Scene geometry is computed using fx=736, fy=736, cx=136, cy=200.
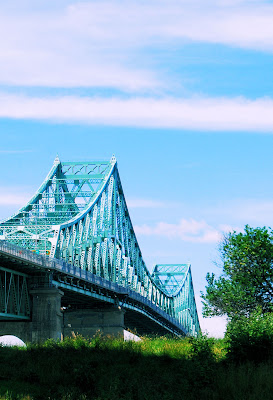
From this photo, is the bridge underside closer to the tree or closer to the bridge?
the bridge

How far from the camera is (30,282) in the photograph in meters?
63.3

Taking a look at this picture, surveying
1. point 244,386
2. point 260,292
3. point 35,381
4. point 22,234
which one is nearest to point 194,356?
point 244,386

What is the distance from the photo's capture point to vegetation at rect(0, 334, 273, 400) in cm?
2584

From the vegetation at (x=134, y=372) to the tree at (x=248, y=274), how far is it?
1660cm

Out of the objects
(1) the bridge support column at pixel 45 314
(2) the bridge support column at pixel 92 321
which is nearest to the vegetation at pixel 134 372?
(1) the bridge support column at pixel 45 314

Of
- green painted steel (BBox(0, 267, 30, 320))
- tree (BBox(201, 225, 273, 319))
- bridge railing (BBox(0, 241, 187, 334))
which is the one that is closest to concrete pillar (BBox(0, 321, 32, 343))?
green painted steel (BBox(0, 267, 30, 320))

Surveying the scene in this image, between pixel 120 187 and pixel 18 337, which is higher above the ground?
Answer: pixel 120 187

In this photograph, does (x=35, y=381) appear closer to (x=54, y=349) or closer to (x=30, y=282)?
(x=54, y=349)

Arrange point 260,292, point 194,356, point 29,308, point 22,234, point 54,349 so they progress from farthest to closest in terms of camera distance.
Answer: point 22,234 < point 29,308 < point 260,292 < point 54,349 < point 194,356

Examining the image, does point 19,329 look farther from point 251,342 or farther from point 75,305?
point 251,342

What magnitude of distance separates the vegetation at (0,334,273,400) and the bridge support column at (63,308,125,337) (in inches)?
1928

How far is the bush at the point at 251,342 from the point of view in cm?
3212

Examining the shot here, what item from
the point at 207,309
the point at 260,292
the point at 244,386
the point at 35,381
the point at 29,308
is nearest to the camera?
Result: the point at 244,386

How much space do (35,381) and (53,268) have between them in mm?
34855
